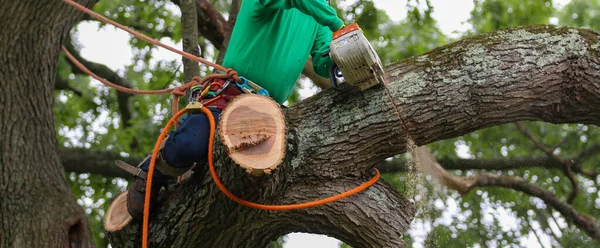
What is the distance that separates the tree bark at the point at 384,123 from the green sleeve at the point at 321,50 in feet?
1.00

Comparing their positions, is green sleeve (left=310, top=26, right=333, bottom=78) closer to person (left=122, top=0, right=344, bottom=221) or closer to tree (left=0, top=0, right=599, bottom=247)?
person (left=122, top=0, right=344, bottom=221)

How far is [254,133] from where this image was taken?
2309mm

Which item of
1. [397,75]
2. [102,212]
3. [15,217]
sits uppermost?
[397,75]

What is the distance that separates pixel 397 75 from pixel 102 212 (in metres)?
5.20

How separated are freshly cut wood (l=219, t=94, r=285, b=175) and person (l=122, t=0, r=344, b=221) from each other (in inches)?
11.1

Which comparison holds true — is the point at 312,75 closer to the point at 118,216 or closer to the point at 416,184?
the point at 416,184

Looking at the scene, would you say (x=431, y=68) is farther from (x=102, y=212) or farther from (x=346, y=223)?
(x=102, y=212)

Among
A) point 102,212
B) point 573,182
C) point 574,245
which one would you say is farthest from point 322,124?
point 102,212

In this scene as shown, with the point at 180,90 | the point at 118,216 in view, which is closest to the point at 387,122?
the point at 180,90

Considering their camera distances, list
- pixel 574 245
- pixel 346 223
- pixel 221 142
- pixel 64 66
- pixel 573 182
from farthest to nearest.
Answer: pixel 64 66 → pixel 573 182 → pixel 574 245 → pixel 346 223 → pixel 221 142

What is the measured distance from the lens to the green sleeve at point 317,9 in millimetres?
2643

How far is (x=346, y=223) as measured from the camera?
2.69m

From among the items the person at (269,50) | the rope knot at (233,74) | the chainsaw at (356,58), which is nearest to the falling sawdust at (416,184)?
the chainsaw at (356,58)

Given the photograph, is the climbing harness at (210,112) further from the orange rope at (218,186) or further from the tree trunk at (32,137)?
the tree trunk at (32,137)
